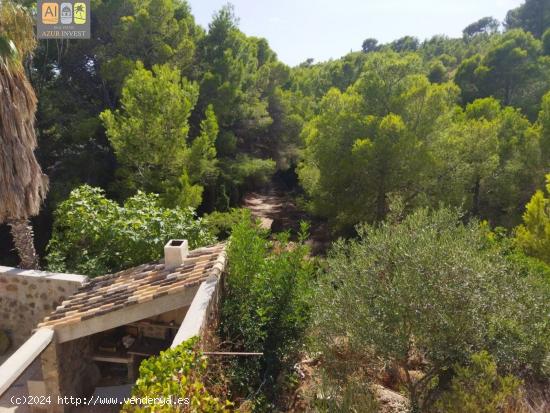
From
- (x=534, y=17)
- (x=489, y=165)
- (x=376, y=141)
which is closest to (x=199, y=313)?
(x=376, y=141)

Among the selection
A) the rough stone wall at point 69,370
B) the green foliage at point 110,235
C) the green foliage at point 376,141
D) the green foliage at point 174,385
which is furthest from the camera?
the green foliage at point 376,141

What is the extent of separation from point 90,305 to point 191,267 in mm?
1722

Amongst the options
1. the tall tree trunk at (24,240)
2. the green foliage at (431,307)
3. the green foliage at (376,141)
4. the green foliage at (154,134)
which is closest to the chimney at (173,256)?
the green foliage at (431,307)

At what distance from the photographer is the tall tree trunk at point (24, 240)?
874 cm

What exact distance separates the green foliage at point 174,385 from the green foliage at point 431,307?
Result: 211 cm

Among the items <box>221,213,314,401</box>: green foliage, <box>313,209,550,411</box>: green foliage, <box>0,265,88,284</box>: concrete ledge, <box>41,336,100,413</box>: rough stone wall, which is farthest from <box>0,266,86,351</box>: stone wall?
<box>313,209,550,411</box>: green foliage

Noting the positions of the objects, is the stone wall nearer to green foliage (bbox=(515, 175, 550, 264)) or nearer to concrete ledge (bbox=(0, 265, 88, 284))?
concrete ledge (bbox=(0, 265, 88, 284))

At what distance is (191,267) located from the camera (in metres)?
6.75

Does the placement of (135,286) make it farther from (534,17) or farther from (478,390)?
(534,17)

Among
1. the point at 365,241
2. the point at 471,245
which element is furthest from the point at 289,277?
the point at 471,245

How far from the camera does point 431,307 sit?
15.2ft

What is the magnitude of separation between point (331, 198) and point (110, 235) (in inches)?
397

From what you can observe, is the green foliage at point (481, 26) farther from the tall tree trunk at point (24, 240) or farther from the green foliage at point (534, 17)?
the tall tree trunk at point (24, 240)

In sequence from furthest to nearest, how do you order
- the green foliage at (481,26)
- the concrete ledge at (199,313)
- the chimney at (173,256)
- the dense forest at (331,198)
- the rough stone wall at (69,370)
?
the green foliage at (481,26), the chimney at (173,256), the rough stone wall at (69,370), the dense forest at (331,198), the concrete ledge at (199,313)
